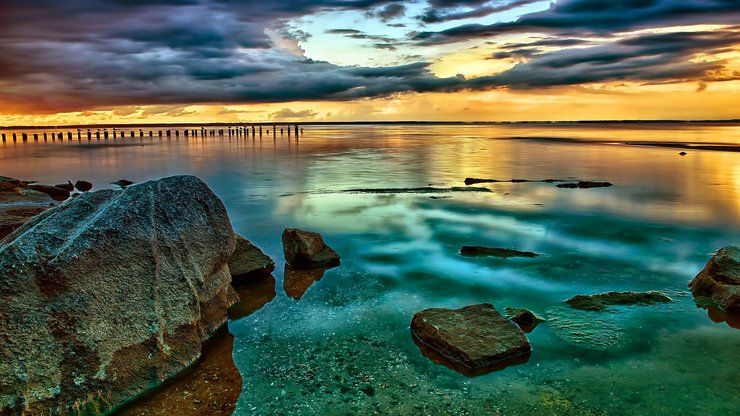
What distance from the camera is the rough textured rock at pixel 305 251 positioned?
13.0 m

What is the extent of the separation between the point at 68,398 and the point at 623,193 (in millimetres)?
26253

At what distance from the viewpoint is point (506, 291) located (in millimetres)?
11164

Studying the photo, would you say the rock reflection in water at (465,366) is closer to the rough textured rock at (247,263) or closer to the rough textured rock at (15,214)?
the rough textured rock at (247,263)

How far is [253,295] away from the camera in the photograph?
11.1 metres

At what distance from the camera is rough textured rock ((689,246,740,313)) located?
1009 cm

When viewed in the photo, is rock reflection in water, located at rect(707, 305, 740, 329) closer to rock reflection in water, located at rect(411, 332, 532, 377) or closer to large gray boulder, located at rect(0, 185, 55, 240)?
rock reflection in water, located at rect(411, 332, 532, 377)

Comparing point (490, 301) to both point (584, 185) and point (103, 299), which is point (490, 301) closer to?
point (103, 299)

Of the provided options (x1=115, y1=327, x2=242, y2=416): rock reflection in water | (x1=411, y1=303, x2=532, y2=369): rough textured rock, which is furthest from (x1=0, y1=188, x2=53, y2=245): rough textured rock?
(x1=411, y1=303, x2=532, y2=369): rough textured rock

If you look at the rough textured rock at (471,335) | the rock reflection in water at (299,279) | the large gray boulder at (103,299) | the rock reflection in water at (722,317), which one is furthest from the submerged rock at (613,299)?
the large gray boulder at (103,299)

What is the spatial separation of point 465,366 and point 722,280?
22.1 ft

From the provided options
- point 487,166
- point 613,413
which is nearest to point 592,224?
point 613,413

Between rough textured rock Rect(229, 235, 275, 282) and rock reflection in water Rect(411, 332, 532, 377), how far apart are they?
5.10m

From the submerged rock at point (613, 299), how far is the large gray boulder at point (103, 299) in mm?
7435

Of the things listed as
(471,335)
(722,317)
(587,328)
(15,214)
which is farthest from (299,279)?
(15,214)
